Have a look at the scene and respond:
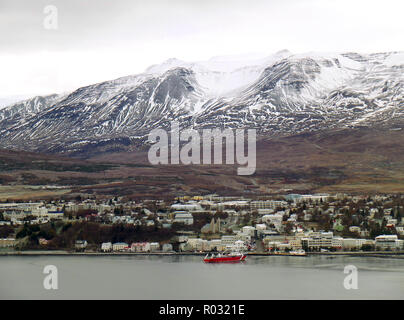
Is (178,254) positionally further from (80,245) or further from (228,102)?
(228,102)

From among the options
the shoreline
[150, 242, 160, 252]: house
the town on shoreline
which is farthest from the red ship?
[150, 242, 160, 252]: house

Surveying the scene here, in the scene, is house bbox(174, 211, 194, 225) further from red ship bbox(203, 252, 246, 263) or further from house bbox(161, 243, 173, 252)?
red ship bbox(203, 252, 246, 263)

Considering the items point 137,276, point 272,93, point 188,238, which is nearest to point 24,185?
point 188,238

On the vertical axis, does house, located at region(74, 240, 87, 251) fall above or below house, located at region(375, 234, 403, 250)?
below

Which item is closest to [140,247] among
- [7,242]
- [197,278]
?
[7,242]

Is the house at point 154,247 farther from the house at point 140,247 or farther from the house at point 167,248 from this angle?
the house at point 167,248
